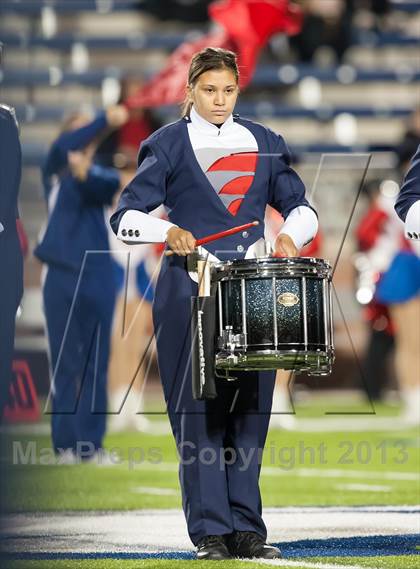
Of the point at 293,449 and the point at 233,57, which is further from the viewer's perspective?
the point at 293,449

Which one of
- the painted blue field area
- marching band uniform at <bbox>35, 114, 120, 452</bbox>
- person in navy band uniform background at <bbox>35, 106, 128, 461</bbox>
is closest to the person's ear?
the painted blue field area

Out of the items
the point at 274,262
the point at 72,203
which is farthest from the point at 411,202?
the point at 72,203

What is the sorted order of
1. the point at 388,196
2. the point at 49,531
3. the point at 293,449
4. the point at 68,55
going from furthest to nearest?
1. the point at 68,55
2. the point at 388,196
3. the point at 293,449
4. the point at 49,531

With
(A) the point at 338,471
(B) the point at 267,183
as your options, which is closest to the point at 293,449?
(A) the point at 338,471

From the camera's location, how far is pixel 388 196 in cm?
1485

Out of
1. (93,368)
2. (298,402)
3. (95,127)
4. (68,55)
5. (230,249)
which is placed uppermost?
(68,55)

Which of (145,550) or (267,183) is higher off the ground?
(267,183)

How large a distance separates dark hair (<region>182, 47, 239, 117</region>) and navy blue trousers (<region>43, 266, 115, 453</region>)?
363cm

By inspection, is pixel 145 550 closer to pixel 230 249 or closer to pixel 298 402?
pixel 230 249

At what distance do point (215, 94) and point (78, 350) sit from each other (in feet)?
13.0

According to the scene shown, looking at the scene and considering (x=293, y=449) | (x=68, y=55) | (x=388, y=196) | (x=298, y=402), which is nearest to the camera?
(x=293, y=449)

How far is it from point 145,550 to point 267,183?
4.81ft

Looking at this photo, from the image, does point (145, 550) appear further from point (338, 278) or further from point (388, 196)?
point (338, 278)

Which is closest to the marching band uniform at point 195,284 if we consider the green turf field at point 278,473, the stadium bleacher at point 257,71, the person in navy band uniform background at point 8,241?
the person in navy band uniform background at point 8,241
